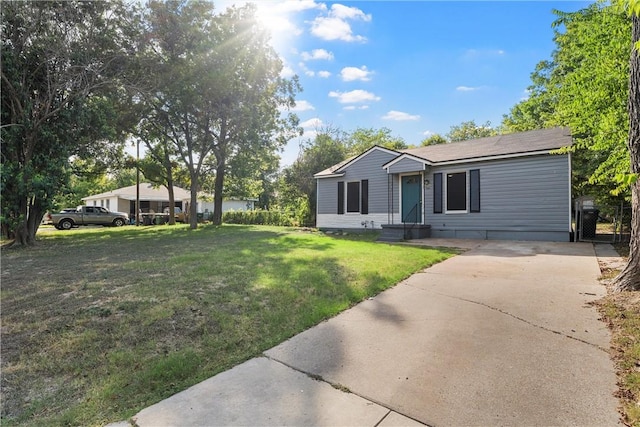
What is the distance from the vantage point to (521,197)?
11.2 metres

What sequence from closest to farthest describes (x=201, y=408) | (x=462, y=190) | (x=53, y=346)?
(x=201, y=408)
(x=53, y=346)
(x=462, y=190)

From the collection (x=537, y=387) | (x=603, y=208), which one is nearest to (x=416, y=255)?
(x=537, y=387)

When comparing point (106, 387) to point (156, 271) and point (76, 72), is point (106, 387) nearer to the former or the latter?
point (156, 271)

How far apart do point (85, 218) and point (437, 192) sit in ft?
77.9

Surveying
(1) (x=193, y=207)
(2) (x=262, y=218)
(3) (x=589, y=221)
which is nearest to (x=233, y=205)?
(2) (x=262, y=218)

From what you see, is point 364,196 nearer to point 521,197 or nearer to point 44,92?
point 521,197

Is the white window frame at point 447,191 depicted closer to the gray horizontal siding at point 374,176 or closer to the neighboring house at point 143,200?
the gray horizontal siding at point 374,176

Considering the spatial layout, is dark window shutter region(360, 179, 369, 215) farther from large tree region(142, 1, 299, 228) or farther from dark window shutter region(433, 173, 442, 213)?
large tree region(142, 1, 299, 228)

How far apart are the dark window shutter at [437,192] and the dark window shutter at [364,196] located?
10.6ft

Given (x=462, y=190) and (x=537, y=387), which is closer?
(x=537, y=387)

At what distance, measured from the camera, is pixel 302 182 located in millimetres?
22344

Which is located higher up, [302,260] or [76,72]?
[76,72]

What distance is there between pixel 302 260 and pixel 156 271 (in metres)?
2.76

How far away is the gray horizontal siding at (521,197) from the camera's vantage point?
10.5 m
